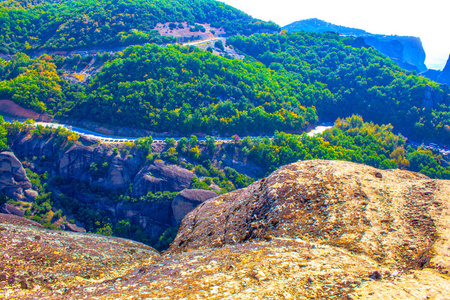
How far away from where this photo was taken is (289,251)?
13969 millimetres

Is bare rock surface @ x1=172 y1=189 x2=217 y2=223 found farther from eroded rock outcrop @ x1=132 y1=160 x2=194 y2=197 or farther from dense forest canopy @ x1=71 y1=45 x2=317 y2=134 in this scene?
dense forest canopy @ x1=71 y1=45 x2=317 y2=134

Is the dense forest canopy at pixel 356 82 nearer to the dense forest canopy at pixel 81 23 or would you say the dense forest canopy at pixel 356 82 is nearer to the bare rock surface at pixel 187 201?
the dense forest canopy at pixel 81 23

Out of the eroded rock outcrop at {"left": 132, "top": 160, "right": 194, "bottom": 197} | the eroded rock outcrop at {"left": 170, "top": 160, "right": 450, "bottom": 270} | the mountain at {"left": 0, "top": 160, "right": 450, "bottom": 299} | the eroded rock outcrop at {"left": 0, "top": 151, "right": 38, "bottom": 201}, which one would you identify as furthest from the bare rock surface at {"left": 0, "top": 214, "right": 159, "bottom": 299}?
the eroded rock outcrop at {"left": 0, "top": 151, "right": 38, "bottom": 201}

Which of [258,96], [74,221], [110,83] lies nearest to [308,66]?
[258,96]

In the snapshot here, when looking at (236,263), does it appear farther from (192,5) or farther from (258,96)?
(192,5)

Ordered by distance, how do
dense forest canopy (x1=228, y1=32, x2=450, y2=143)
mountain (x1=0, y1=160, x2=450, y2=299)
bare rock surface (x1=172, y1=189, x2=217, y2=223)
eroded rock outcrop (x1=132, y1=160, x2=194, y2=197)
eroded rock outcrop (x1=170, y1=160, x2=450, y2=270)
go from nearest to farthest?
mountain (x1=0, y1=160, x2=450, y2=299) → eroded rock outcrop (x1=170, y1=160, x2=450, y2=270) → bare rock surface (x1=172, y1=189, x2=217, y2=223) → eroded rock outcrop (x1=132, y1=160, x2=194, y2=197) → dense forest canopy (x1=228, y1=32, x2=450, y2=143)

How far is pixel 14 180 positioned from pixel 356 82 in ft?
369

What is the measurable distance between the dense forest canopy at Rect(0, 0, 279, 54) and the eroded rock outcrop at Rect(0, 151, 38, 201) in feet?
172

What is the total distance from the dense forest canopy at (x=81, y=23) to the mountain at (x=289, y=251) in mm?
Answer: 87780

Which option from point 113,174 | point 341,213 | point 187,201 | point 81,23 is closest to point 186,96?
point 113,174

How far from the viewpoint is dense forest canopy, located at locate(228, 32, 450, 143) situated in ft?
316

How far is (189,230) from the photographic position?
74.6ft

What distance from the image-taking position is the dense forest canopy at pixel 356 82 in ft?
316

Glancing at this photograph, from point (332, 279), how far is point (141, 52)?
79566mm
